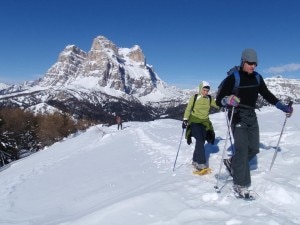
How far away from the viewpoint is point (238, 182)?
8.23 m

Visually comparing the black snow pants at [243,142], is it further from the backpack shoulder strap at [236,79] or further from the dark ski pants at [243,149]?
the backpack shoulder strap at [236,79]

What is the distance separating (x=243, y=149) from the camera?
8.48 metres

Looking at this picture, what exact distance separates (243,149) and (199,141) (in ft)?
9.19

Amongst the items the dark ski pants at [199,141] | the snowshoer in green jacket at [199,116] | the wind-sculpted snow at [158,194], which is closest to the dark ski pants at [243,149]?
the wind-sculpted snow at [158,194]

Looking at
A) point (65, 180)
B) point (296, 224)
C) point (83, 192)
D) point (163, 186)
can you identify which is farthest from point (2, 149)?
point (296, 224)

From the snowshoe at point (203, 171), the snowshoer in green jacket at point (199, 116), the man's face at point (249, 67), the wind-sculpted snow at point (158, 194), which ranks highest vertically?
the man's face at point (249, 67)

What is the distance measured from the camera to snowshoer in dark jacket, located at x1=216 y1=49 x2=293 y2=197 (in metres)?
8.31

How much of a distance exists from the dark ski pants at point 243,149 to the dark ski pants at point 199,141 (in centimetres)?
226

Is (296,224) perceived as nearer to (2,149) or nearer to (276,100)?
(276,100)

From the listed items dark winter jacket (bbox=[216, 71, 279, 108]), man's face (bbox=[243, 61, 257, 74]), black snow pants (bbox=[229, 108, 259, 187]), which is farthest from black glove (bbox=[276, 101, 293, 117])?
man's face (bbox=[243, 61, 257, 74])

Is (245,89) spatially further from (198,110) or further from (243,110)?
(198,110)

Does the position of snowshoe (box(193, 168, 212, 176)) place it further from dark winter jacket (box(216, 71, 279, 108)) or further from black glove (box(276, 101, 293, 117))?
black glove (box(276, 101, 293, 117))

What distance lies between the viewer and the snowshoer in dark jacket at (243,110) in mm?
8312

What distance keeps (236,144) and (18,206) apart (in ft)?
25.6
